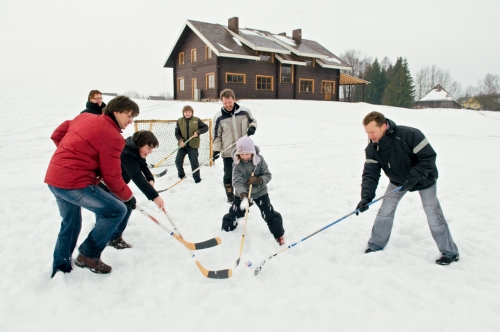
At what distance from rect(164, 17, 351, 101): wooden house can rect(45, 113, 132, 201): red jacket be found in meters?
20.6

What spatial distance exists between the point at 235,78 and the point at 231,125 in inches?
759

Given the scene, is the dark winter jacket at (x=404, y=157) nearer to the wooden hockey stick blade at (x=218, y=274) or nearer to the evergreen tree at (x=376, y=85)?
the wooden hockey stick blade at (x=218, y=274)

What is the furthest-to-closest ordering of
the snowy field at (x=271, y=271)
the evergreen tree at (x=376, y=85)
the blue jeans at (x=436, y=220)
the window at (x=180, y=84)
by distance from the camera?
the evergreen tree at (x=376, y=85), the window at (x=180, y=84), the blue jeans at (x=436, y=220), the snowy field at (x=271, y=271)

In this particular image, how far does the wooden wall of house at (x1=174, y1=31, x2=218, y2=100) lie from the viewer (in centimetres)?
2405

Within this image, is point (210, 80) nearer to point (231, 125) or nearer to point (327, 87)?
point (327, 87)

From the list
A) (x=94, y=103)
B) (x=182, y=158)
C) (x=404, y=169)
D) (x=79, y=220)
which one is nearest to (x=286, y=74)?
(x=182, y=158)

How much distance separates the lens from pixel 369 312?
9.48 feet

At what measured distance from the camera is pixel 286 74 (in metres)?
26.5

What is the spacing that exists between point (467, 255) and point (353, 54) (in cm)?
7562

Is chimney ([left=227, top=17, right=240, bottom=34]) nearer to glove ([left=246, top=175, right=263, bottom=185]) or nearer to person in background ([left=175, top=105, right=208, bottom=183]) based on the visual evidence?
person in background ([left=175, top=105, right=208, bottom=183])

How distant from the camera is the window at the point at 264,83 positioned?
82.7 ft

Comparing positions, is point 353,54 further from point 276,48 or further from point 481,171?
point 481,171

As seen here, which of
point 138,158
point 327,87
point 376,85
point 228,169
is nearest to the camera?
point 138,158

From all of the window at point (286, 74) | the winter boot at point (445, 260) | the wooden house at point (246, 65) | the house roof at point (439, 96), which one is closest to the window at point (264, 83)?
the wooden house at point (246, 65)
